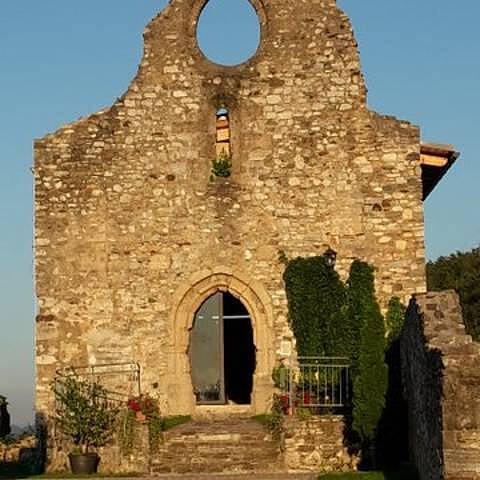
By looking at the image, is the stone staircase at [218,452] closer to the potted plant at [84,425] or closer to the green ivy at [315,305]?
the potted plant at [84,425]

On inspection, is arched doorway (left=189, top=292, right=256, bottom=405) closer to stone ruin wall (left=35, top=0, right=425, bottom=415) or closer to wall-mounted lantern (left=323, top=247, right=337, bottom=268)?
stone ruin wall (left=35, top=0, right=425, bottom=415)

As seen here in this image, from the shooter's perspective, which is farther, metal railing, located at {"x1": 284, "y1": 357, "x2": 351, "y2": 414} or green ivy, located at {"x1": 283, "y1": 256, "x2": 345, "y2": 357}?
green ivy, located at {"x1": 283, "y1": 256, "x2": 345, "y2": 357}

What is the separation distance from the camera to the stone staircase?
18.5 metres

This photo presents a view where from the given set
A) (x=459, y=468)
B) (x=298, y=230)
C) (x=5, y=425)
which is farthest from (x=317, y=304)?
(x=459, y=468)

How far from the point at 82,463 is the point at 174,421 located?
87.2 inches

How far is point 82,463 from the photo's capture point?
18.8 m

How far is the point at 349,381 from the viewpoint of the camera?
20094 millimetres

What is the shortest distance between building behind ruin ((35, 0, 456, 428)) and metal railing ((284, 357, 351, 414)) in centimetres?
64

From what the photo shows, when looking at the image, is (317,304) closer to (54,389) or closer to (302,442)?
(302,442)

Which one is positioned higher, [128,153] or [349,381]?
[128,153]

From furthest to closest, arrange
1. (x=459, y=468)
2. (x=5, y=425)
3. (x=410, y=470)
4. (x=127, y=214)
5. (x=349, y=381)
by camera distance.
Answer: (x=5, y=425) < (x=127, y=214) < (x=349, y=381) < (x=410, y=470) < (x=459, y=468)

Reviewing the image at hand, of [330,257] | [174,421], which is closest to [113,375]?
[174,421]

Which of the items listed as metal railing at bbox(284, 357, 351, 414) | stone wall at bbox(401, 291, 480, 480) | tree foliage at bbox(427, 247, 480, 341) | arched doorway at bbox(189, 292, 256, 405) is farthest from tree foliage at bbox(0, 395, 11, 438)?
tree foliage at bbox(427, 247, 480, 341)

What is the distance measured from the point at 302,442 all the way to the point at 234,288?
3.78 meters
